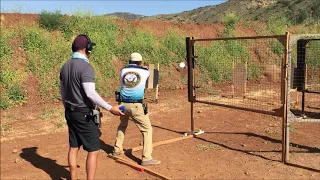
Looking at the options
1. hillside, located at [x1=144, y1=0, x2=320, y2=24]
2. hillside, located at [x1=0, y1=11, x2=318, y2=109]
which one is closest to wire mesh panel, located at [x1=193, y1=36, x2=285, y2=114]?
hillside, located at [x1=0, y1=11, x2=318, y2=109]

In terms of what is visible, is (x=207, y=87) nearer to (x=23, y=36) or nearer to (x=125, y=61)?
(x=125, y=61)

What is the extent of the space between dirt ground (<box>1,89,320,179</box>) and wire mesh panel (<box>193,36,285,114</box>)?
3500 millimetres

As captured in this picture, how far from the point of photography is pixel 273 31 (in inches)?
827

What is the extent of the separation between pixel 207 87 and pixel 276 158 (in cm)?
934

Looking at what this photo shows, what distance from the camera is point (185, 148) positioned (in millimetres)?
6148

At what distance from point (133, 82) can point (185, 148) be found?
5.76 ft

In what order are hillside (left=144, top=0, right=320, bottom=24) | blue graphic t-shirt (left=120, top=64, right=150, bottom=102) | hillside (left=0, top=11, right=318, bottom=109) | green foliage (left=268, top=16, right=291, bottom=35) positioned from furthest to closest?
hillside (left=144, top=0, right=320, bottom=24)
green foliage (left=268, top=16, right=291, bottom=35)
hillside (left=0, top=11, right=318, bottom=109)
blue graphic t-shirt (left=120, top=64, right=150, bottom=102)

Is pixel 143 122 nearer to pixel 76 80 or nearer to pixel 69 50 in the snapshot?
pixel 76 80

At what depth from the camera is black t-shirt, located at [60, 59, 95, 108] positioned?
386 cm

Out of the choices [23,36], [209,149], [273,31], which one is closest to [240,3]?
[273,31]

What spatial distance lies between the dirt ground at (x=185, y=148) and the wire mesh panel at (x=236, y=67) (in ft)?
11.5

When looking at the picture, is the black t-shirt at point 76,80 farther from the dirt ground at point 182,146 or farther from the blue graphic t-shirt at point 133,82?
the dirt ground at point 182,146

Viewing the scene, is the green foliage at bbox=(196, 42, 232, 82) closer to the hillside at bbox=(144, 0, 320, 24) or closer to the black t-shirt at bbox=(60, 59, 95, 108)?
the black t-shirt at bbox=(60, 59, 95, 108)

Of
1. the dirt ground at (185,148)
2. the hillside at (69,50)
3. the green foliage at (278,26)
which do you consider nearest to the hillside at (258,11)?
the green foliage at (278,26)
